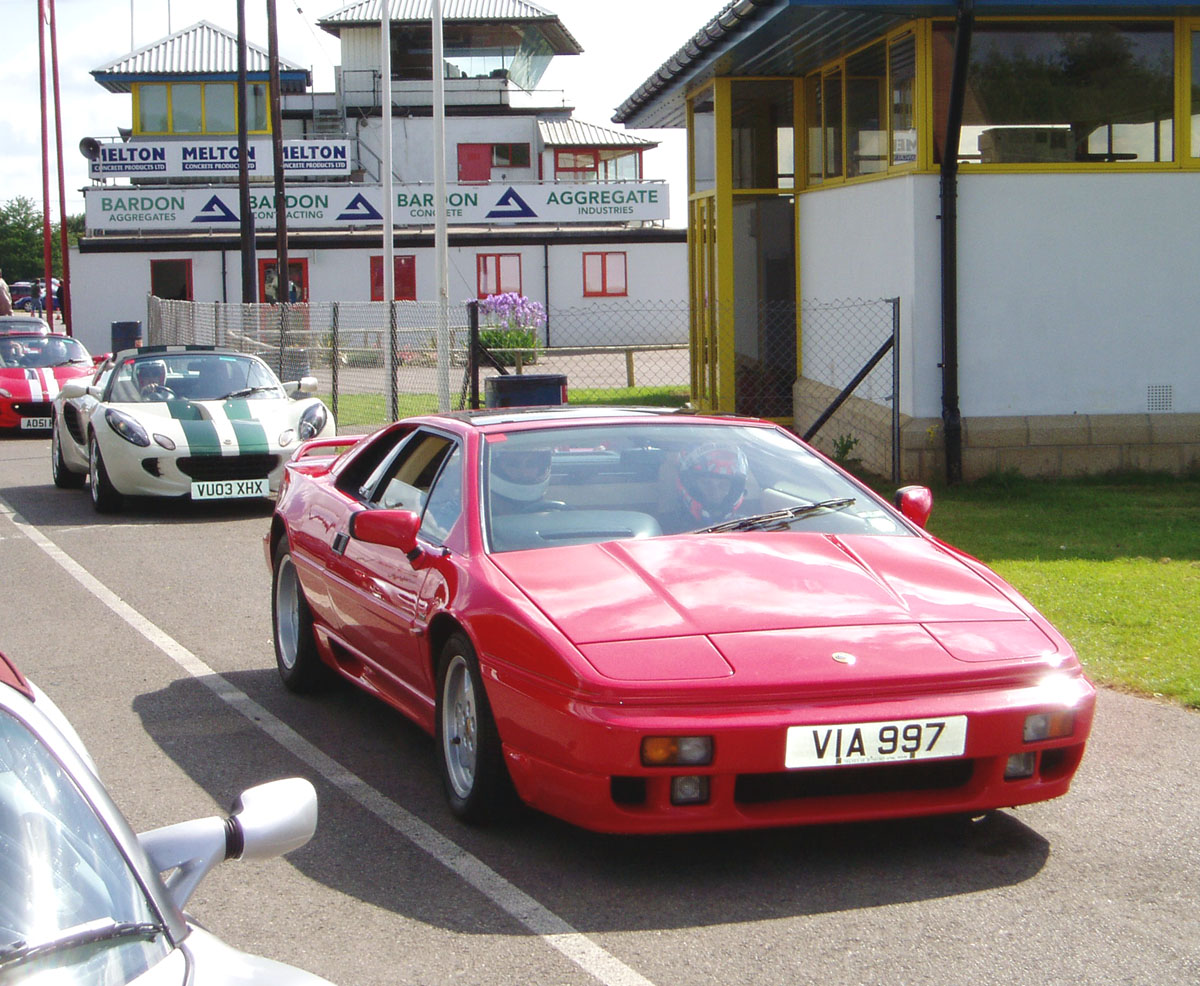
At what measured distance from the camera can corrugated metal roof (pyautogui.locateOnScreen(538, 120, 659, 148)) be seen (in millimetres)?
48406

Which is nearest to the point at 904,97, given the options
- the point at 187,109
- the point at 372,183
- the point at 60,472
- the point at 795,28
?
the point at 795,28

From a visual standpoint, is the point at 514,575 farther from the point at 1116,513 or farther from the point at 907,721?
the point at 1116,513

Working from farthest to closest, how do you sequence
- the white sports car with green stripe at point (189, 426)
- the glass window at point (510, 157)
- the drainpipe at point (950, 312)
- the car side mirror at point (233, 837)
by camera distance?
the glass window at point (510, 157) → the white sports car with green stripe at point (189, 426) → the drainpipe at point (950, 312) → the car side mirror at point (233, 837)

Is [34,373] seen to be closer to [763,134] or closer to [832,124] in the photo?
[763,134]

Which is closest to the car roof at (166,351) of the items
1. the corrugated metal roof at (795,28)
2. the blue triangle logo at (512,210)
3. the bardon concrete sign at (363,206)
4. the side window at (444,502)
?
the corrugated metal roof at (795,28)

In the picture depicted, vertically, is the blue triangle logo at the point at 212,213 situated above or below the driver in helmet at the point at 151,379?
above

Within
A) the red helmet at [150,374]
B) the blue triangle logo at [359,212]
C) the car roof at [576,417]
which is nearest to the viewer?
the car roof at [576,417]

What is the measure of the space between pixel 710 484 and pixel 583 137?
4431 centimetres

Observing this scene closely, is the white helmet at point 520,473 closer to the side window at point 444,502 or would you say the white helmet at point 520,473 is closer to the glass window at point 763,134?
the side window at point 444,502

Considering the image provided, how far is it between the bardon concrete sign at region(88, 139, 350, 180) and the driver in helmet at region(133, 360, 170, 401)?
30.8m

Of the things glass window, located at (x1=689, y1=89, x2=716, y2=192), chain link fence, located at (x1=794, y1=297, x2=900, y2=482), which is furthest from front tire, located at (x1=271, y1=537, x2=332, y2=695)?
glass window, located at (x1=689, y1=89, x2=716, y2=192)

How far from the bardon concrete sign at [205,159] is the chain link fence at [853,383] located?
99.6 ft

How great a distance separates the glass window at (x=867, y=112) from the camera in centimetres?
1366

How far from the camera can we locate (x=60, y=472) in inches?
604
